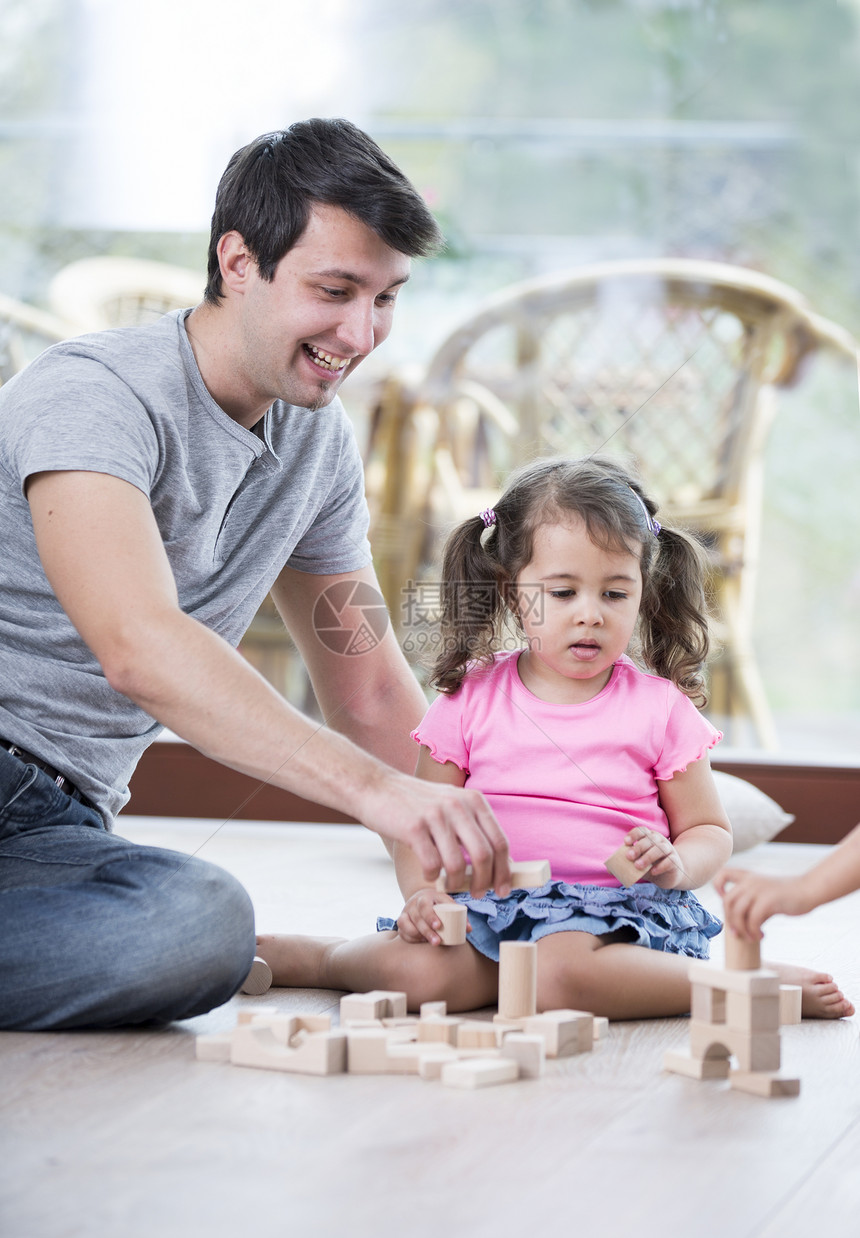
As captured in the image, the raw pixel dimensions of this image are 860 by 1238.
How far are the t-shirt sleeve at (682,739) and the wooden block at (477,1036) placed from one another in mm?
340

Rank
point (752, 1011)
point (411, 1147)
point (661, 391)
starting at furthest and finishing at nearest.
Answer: point (661, 391), point (752, 1011), point (411, 1147)

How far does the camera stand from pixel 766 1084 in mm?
875

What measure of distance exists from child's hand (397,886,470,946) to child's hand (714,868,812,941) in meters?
0.29

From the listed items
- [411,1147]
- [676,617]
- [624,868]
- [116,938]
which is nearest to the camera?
[411,1147]

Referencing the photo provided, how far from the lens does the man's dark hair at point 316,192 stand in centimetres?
115

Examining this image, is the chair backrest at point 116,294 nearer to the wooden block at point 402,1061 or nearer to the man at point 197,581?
the man at point 197,581

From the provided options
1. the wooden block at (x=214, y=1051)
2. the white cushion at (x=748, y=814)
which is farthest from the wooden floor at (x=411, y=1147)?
the white cushion at (x=748, y=814)

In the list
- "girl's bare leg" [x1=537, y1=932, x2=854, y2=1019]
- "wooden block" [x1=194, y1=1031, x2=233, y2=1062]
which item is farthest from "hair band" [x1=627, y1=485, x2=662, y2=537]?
"wooden block" [x1=194, y1=1031, x2=233, y2=1062]

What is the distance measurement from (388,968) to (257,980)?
130mm

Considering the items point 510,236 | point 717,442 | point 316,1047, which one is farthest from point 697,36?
point 316,1047

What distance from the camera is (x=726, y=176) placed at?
3148 millimetres

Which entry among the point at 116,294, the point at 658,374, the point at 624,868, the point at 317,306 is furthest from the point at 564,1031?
the point at 116,294

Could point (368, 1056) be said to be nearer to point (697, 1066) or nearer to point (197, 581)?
point (697, 1066)

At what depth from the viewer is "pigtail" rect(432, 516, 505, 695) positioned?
126cm
